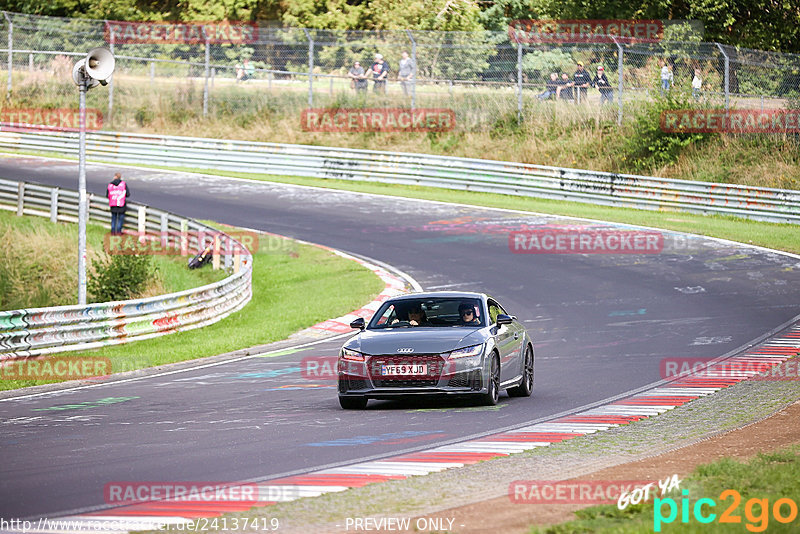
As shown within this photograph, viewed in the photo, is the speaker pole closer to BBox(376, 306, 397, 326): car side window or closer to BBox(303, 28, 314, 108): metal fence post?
BBox(376, 306, 397, 326): car side window

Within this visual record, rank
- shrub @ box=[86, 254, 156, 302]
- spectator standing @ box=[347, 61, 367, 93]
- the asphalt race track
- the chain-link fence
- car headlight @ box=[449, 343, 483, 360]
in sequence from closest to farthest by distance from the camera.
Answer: the asphalt race track < car headlight @ box=[449, 343, 483, 360] < shrub @ box=[86, 254, 156, 302] < the chain-link fence < spectator standing @ box=[347, 61, 367, 93]

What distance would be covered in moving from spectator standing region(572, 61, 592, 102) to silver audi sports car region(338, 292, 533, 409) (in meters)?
25.9

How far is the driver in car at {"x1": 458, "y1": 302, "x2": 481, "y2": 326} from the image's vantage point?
1326cm

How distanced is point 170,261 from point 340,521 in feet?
73.7

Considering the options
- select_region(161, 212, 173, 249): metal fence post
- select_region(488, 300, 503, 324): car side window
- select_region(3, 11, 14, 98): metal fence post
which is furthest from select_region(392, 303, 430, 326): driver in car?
select_region(3, 11, 14, 98): metal fence post

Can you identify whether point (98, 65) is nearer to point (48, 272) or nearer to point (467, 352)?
point (467, 352)

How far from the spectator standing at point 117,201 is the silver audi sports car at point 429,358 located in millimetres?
18257

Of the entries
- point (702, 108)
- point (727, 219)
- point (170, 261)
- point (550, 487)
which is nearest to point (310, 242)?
point (170, 261)

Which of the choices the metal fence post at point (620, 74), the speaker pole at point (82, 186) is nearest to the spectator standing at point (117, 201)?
the speaker pole at point (82, 186)

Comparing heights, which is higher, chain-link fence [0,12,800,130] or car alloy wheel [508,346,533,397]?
chain-link fence [0,12,800,130]

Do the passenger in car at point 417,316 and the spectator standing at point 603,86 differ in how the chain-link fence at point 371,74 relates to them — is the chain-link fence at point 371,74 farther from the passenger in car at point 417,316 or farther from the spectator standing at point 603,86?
the passenger in car at point 417,316

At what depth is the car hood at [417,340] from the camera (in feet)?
40.7

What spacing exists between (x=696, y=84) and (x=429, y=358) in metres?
26.3

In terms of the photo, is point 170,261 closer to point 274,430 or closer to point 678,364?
point 678,364
